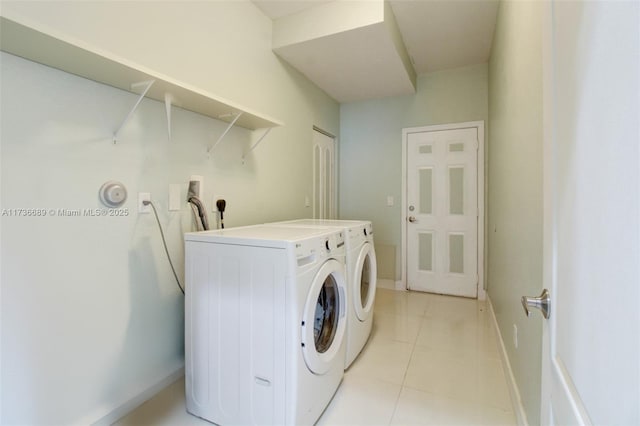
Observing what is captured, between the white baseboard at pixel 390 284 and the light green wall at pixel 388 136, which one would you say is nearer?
the light green wall at pixel 388 136

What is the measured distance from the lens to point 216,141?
205cm

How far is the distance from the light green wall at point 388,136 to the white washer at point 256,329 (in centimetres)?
227

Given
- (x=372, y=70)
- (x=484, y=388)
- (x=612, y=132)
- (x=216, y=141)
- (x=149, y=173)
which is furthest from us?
(x=372, y=70)

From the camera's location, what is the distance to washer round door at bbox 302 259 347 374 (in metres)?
1.36

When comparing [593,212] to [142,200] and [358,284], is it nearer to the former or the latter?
[358,284]

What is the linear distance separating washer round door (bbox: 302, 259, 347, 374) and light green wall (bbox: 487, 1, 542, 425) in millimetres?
891

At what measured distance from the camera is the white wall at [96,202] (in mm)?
1174

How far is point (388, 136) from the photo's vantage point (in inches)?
147

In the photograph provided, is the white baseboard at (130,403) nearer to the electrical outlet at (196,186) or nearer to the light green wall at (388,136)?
the electrical outlet at (196,186)

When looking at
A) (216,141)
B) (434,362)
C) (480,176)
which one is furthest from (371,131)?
(434,362)

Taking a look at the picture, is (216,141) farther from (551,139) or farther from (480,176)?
(480,176)

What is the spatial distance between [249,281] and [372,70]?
2452 millimetres

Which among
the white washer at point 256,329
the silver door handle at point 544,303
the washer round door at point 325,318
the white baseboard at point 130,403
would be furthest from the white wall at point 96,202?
the silver door handle at point 544,303

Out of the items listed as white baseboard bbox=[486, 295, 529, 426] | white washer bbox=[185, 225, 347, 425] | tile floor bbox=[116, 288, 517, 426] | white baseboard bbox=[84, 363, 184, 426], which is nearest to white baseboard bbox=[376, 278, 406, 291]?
tile floor bbox=[116, 288, 517, 426]
